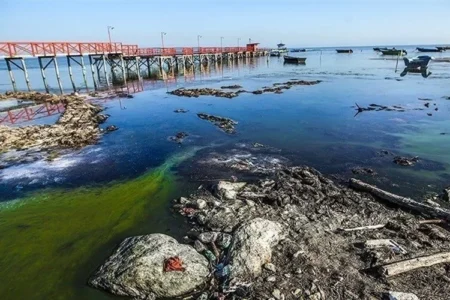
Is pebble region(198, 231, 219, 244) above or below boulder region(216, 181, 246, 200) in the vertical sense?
below

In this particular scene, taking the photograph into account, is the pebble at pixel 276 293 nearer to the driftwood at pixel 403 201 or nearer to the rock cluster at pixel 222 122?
the driftwood at pixel 403 201

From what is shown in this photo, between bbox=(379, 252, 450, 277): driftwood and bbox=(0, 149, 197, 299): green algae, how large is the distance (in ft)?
25.0

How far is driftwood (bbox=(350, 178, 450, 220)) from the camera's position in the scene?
1089cm

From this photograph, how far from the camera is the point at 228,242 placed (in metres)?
9.93

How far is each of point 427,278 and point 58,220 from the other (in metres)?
12.5

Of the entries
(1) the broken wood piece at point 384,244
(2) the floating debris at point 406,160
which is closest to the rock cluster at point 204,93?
(2) the floating debris at point 406,160

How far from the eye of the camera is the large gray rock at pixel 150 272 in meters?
8.20

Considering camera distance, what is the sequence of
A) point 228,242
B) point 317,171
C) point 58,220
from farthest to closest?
1. point 317,171
2. point 58,220
3. point 228,242

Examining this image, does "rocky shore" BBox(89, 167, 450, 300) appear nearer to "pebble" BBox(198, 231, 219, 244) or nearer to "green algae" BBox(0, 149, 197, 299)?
"pebble" BBox(198, 231, 219, 244)

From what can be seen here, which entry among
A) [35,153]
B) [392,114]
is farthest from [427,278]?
[392,114]

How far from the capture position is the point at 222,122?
2572 centimetres

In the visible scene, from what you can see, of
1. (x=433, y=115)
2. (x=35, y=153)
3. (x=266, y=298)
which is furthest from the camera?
(x=433, y=115)

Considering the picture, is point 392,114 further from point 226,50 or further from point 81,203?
point 226,50

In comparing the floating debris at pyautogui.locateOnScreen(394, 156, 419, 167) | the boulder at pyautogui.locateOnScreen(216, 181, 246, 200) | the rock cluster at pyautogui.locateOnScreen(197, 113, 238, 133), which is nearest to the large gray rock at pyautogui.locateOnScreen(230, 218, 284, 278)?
the boulder at pyautogui.locateOnScreen(216, 181, 246, 200)
